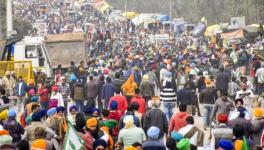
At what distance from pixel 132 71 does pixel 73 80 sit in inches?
99.1

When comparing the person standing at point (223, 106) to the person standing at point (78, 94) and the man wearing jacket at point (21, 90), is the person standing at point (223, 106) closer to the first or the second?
the person standing at point (78, 94)

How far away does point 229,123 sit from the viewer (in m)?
15.9

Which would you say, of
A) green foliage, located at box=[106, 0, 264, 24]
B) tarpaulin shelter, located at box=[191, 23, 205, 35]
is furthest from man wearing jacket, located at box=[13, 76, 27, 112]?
tarpaulin shelter, located at box=[191, 23, 205, 35]

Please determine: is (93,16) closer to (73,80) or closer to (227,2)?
(227,2)

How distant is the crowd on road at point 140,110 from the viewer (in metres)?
14.2

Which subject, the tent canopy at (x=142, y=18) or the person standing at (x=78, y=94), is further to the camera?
the tent canopy at (x=142, y=18)

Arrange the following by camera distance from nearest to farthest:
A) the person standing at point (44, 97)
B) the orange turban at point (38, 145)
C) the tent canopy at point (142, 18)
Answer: the orange turban at point (38, 145) < the person standing at point (44, 97) < the tent canopy at point (142, 18)

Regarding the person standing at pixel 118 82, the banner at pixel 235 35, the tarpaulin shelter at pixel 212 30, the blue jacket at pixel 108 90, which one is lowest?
the blue jacket at pixel 108 90

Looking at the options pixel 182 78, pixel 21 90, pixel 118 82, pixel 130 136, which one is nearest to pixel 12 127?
pixel 130 136

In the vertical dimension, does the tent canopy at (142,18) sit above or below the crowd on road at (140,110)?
above

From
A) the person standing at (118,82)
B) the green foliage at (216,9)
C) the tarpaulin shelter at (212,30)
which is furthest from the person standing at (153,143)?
the green foliage at (216,9)

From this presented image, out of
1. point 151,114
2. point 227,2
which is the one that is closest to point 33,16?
point 227,2

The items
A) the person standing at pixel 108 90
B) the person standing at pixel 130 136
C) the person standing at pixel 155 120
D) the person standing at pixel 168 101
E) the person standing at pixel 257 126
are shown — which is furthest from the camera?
the person standing at pixel 108 90

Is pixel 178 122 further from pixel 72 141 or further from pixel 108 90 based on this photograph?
pixel 108 90
